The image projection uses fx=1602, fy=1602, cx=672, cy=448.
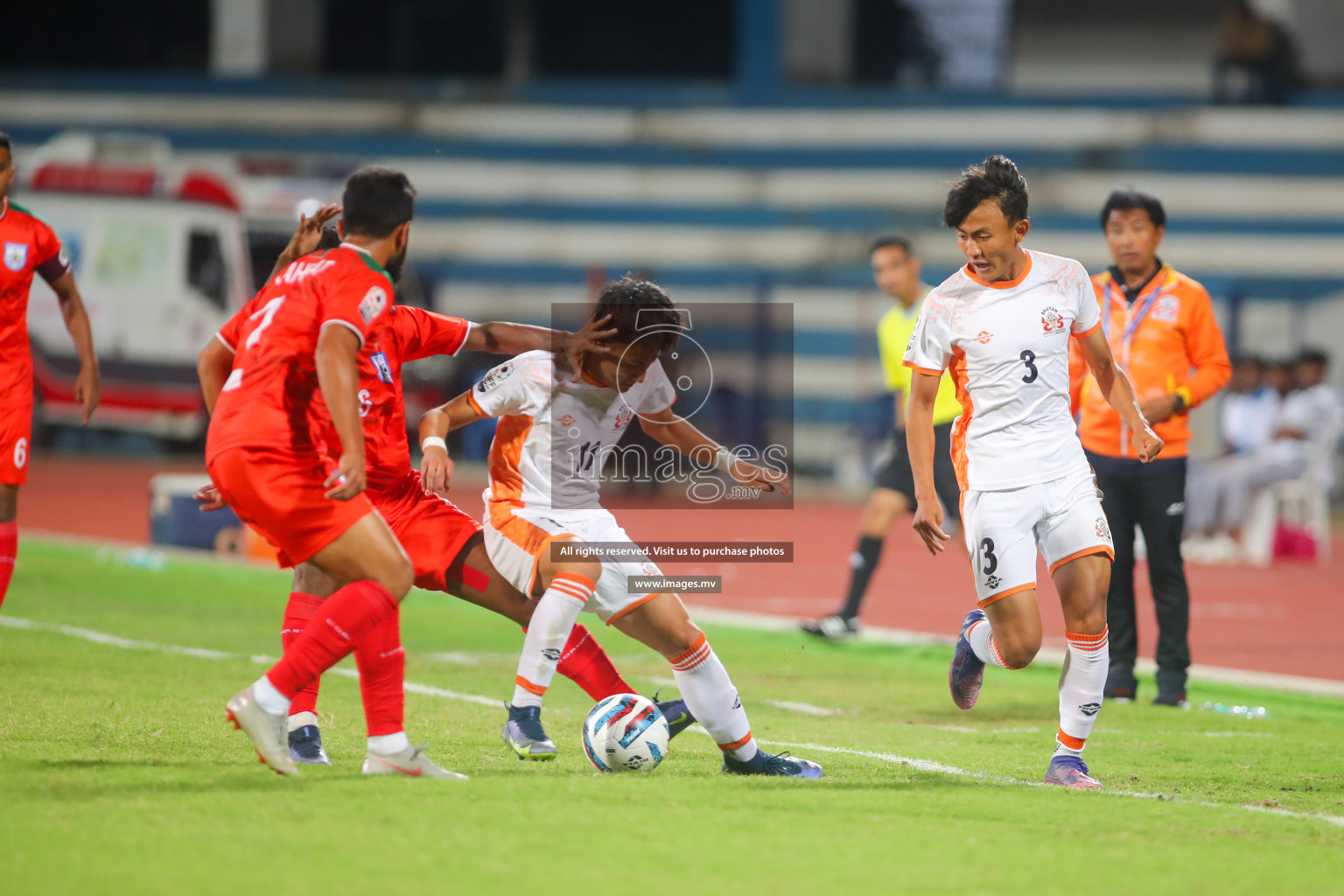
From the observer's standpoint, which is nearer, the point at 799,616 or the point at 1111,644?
the point at 1111,644

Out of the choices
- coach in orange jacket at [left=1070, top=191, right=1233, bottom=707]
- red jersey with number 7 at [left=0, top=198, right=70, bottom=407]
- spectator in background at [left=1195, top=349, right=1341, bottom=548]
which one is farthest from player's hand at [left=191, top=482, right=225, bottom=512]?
spectator in background at [left=1195, top=349, right=1341, bottom=548]

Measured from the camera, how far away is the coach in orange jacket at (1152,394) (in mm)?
7844

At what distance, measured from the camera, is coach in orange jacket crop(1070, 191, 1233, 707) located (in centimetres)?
784

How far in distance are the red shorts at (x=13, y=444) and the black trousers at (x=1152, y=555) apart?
4.90m

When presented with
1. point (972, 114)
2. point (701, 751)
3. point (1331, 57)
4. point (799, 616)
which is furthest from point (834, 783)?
point (1331, 57)

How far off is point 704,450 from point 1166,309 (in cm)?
309

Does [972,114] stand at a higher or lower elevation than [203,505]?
higher

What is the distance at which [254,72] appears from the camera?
3225cm

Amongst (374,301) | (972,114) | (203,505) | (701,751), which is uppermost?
(972,114)

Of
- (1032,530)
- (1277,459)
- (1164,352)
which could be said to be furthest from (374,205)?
(1277,459)

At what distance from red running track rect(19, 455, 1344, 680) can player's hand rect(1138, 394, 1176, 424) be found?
8.76 feet

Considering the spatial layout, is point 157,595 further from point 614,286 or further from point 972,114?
point 972,114

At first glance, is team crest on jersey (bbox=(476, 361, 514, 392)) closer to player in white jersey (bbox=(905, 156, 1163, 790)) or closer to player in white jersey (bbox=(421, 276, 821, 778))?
player in white jersey (bbox=(421, 276, 821, 778))

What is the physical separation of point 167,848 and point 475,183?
89.0ft
